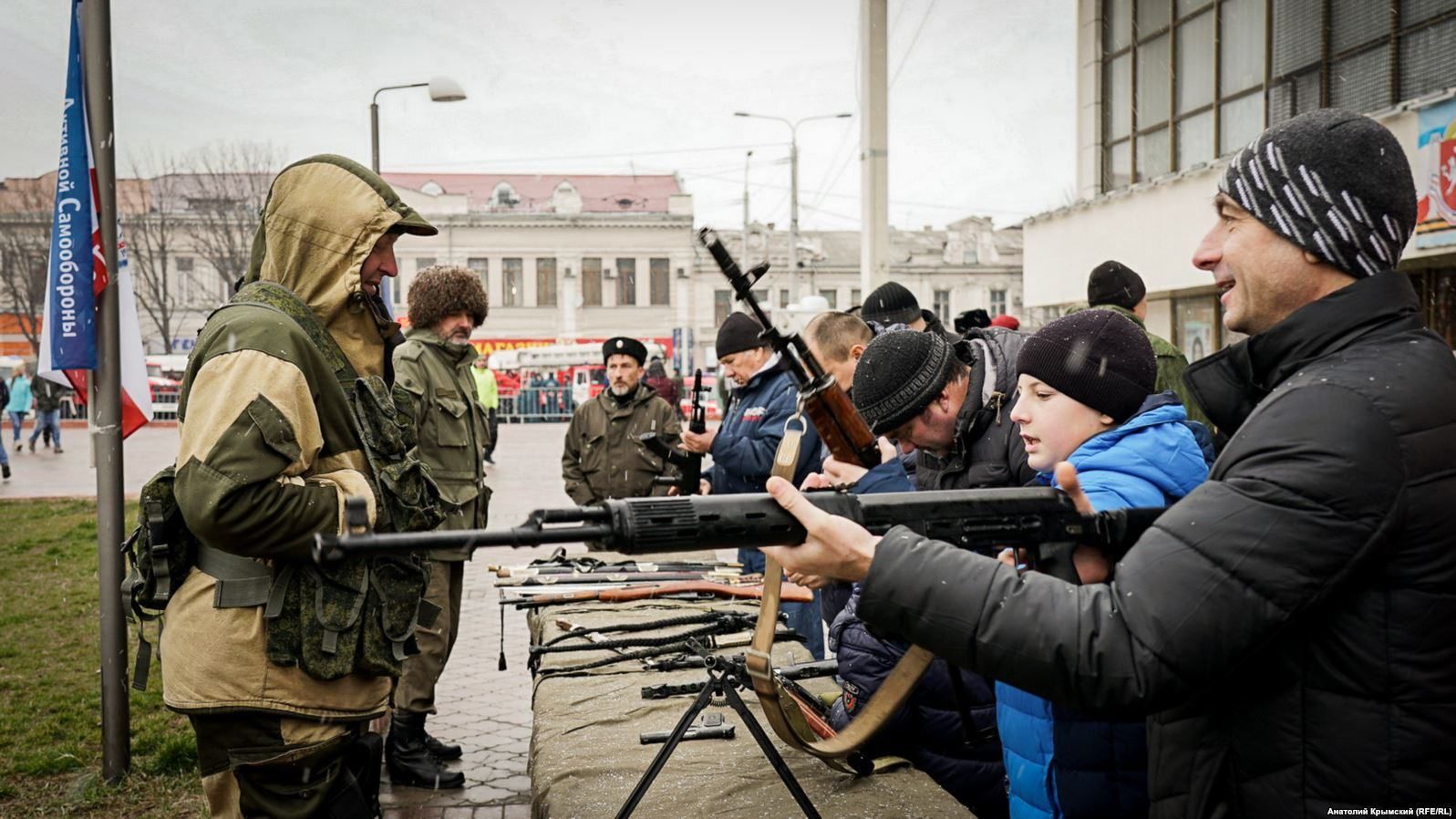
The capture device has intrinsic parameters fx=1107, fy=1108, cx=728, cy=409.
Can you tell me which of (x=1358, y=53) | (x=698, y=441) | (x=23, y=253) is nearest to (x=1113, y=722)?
(x=698, y=441)

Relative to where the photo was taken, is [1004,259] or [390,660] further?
[1004,259]

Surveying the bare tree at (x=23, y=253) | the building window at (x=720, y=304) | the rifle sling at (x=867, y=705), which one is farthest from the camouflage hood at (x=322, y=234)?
A: the building window at (x=720, y=304)

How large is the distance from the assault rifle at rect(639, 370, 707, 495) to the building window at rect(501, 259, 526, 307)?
5820 cm

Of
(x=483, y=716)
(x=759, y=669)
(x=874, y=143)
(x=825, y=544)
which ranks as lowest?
(x=483, y=716)

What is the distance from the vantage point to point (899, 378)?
133 inches

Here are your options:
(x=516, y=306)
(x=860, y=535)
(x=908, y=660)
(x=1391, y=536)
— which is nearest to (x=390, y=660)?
(x=908, y=660)

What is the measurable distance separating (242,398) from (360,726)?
1.07 m

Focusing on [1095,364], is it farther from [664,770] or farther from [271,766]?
[271,766]

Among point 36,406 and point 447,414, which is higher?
point 447,414

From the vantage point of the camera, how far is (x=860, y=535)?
1.69 m

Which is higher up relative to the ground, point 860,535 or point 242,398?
point 242,398

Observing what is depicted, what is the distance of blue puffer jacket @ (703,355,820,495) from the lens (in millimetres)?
6062

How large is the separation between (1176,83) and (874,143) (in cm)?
564

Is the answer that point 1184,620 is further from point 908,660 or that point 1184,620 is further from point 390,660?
point 390,660
